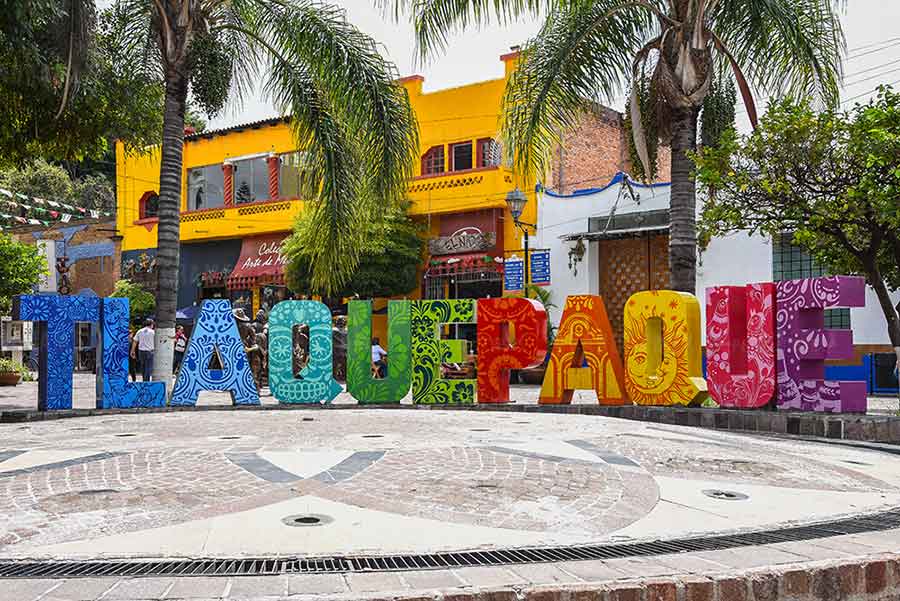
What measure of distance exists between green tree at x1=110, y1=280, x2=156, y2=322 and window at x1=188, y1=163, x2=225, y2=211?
3.66 m

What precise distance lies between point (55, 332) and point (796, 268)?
1501 cm

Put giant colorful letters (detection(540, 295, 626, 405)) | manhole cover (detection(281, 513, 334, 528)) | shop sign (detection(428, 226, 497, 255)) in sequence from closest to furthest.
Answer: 1. manhole cover (detection(281, 513, 334, 528))
2. giant colorful letters (detection(540, 295, 626, 405))
3. shop sign (detection(428, 226, 497, 255))

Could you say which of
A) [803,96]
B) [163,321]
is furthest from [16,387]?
[803,96]

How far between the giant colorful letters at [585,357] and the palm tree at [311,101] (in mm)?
3422

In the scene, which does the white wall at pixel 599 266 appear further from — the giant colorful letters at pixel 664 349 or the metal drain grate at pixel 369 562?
the metal drain grate at pixel 369 562

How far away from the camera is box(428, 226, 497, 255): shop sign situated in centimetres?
2586

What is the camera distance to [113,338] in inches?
494

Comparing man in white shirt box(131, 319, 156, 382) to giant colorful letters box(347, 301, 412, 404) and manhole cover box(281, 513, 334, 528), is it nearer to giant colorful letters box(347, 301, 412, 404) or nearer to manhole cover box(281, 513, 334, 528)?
giant colorful letters box(347, 301, 412, 404)

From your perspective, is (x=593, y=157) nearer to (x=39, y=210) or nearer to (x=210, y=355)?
(x=210, y=355)

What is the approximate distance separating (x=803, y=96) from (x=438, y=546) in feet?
37.1

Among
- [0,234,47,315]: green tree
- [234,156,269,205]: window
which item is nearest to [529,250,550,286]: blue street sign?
[234,156,269,205]: window

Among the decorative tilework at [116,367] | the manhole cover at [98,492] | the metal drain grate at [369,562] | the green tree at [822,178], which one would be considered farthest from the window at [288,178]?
the metal drain grate at [369,562]

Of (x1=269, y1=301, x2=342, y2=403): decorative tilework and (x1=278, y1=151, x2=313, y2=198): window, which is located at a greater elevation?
(x1=278, y1=151, x2=313, y2=198): window

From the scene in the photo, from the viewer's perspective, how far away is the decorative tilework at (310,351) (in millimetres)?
12984
